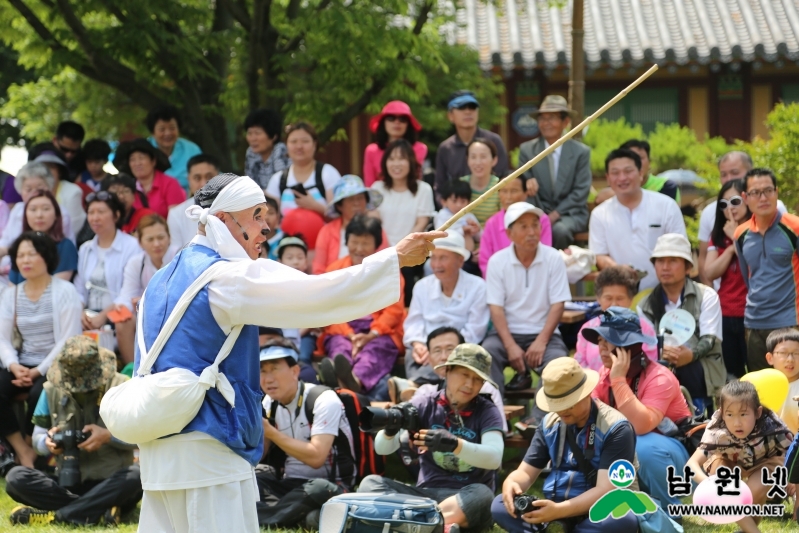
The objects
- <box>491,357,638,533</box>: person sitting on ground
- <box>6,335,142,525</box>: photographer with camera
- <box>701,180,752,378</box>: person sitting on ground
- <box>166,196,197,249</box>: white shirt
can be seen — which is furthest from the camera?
<box>166,196,197,249</box>: white shirt

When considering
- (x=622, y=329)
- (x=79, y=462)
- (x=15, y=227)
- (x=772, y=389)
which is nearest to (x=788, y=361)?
(x=772, y=389)

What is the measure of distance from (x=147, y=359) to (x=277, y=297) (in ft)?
1.60

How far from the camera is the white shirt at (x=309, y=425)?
219 inches

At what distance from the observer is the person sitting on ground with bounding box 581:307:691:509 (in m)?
5.20

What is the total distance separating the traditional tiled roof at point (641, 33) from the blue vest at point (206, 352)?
1170 centimetres

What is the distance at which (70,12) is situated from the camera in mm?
8125

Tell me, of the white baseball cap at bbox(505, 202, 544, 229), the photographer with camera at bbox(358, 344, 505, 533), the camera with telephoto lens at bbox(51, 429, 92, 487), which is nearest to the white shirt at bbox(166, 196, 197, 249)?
the camera with telephoto lens at bbox(51, 429, 92, 487)

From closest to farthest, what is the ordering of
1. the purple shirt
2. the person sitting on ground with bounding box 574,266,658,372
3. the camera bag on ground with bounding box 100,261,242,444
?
the camera bag on ground with bounding box 100,261,242,444 → the purple shirt → the person sitting on ground with bounding box 574,266,658,372

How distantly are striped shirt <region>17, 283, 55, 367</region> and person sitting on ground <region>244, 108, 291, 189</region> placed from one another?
1.90 meters

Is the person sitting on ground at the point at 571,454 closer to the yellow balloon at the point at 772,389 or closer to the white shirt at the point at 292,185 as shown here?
the yellow balloon at the point at 772,389

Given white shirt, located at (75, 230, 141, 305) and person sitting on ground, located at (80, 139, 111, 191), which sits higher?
person sitting on ground, located at (80, 139, 111, 191)

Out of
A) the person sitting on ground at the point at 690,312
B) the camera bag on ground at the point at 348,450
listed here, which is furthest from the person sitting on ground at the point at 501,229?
the camera bag on ground at the point at 348,450

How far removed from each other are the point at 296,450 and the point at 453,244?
5.86ft

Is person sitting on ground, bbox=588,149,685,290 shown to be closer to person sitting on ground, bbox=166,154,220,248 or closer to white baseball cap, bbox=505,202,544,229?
white baseball cap, bbox=505,202,544,229
